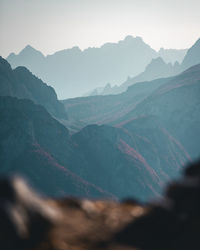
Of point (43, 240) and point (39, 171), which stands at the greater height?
point (39, 171)

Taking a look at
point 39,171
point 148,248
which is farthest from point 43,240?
point 39,171

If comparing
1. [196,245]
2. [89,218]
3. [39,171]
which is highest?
[39,171]

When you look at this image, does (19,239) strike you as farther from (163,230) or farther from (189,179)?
(189,179)

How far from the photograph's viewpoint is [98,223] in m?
13.8

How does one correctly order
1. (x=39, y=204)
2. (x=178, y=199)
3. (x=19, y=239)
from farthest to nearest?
(x=178, y=199)
(x=39, y=204)
(x=19, y=239)

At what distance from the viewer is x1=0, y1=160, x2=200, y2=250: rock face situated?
11.3 metres

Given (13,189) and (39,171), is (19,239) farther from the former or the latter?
(39,171)

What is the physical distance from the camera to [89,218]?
14414 millimetres

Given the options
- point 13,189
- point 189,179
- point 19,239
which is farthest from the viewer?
point 189,179

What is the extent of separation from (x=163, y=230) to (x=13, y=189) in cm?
618

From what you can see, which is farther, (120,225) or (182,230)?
(120,225)

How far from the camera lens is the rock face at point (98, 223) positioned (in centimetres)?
1129

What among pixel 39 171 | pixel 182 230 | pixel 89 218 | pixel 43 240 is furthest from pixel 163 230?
pixel 39 171

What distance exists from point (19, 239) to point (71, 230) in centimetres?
240
